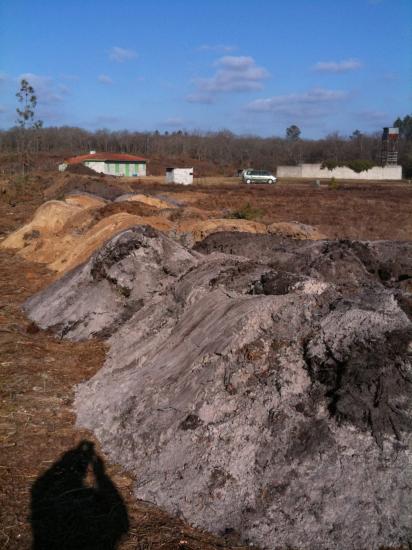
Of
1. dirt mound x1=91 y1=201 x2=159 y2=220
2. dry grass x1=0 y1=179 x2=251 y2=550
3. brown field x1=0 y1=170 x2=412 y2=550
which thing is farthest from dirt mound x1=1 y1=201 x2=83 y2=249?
dry grass x1=0 y1=179 x2=251 y2=550

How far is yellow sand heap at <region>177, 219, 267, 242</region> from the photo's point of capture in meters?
12.2

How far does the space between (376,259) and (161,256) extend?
10.7 feet

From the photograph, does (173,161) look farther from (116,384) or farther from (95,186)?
(116,384)

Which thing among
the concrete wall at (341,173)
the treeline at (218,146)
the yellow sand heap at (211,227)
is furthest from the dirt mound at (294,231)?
the treeline at (218,146)

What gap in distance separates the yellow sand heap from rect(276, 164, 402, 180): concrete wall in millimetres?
52394

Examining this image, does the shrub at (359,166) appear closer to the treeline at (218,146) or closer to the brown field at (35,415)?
the treeline at (218,146)

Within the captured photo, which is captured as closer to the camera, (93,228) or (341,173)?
(93,228)

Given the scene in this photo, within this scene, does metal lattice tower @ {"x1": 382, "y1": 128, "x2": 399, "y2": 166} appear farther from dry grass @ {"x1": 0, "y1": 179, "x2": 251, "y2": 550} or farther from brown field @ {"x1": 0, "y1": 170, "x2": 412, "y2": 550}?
dry grass @ {"x1": 0, "y1": 179, "x2": 251, "y2": 550}

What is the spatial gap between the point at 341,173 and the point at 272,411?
6277 cm

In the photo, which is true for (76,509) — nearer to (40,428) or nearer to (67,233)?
(40,428)

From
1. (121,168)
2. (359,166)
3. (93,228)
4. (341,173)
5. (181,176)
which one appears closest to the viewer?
(93,228)

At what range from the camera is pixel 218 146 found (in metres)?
102

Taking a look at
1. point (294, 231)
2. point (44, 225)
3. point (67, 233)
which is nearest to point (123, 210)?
point (67, 233)

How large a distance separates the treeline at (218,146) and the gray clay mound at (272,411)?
73144mm
